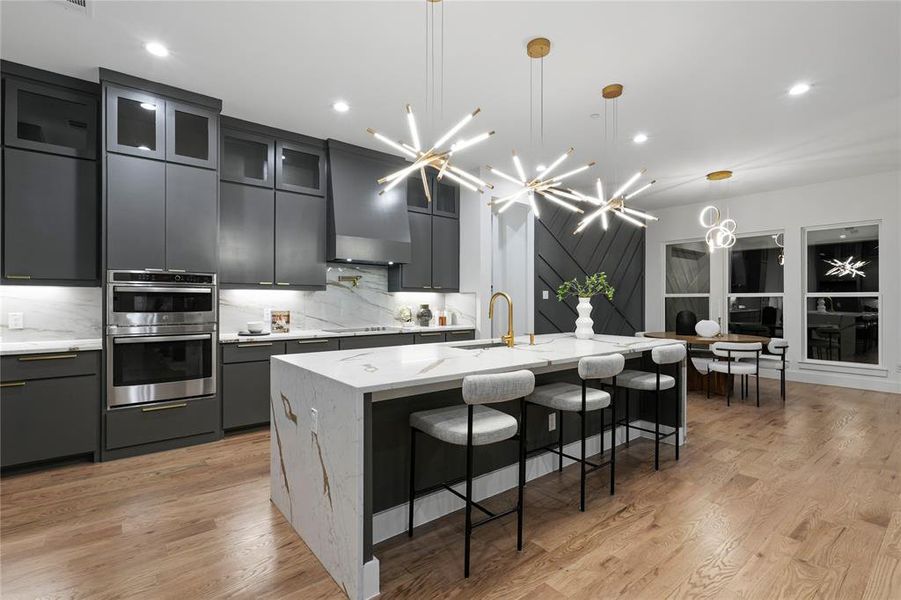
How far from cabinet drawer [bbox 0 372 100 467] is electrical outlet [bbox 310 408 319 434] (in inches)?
89.8

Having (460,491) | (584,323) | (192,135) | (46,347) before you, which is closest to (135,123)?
(192,135)

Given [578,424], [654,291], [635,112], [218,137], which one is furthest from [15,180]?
[654,291]

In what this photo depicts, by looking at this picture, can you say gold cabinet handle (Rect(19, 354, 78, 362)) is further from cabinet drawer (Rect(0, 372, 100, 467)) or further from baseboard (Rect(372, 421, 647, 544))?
baseboard (Rect(372, 421, 647, 544))

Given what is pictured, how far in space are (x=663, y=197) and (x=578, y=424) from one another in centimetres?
526

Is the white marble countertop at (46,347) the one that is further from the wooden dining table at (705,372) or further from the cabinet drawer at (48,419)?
the wooden dining table at (705,372)

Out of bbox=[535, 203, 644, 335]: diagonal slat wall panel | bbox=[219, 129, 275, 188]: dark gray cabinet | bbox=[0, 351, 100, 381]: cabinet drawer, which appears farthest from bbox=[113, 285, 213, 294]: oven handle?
bbox=[535, 203, 644, 335]: diagonal slat wall panel

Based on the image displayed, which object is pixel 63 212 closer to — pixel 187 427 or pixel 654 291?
pixel 187 427

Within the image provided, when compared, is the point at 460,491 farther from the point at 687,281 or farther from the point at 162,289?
the point at 687,281

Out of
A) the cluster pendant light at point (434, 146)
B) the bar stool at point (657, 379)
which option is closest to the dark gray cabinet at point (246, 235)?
the cluster pendant light at point (434, 146)

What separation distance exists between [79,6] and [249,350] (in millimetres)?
2593

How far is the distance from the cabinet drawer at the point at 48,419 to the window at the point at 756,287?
8.35m

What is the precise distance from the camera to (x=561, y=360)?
265 centimetres

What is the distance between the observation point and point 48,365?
3.14m

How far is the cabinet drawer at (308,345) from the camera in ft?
13.8
